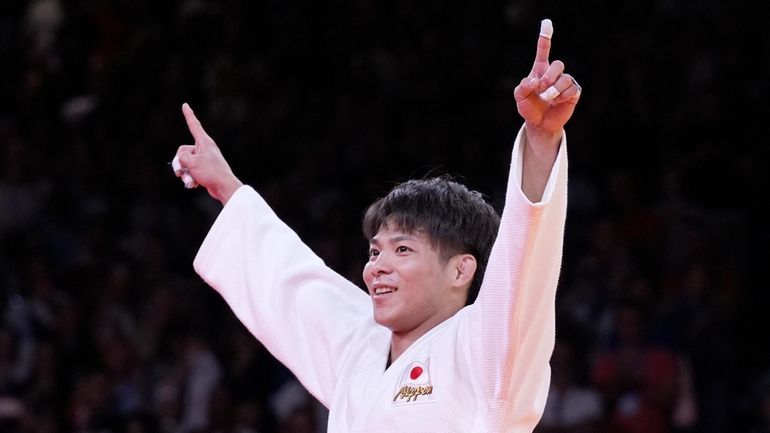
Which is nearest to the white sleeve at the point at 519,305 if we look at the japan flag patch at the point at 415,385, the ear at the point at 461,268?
the japan flag patch at the point at 415,385

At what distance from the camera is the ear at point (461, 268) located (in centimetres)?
295

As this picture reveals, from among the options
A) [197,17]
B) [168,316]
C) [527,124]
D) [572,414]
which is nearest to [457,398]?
[527,124]

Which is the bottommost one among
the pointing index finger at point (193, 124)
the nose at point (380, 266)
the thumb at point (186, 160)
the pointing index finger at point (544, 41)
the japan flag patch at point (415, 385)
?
the japan flag patch at point (415, 385)

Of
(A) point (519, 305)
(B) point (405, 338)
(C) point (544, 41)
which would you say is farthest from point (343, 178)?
(C) point (544, 41)

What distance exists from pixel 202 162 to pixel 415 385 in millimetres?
901

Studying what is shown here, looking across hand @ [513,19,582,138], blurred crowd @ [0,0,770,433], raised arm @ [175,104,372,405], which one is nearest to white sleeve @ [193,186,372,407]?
raised arm @ [175,104,372,405]

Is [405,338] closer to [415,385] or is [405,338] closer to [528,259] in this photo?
[415,385]

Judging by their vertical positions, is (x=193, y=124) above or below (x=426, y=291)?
above

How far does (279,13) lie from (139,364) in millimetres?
3086

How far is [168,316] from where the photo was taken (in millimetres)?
7375

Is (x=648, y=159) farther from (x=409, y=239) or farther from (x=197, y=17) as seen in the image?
(x=409, y=239)

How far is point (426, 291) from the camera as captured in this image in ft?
9.59

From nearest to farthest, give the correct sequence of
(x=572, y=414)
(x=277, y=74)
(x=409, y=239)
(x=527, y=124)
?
A: (x=527, y=124), (x=409, y=239), (x=572, y=414), (x=277, y=74)

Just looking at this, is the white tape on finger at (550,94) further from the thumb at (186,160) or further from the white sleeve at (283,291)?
the thumb at (186,160)
